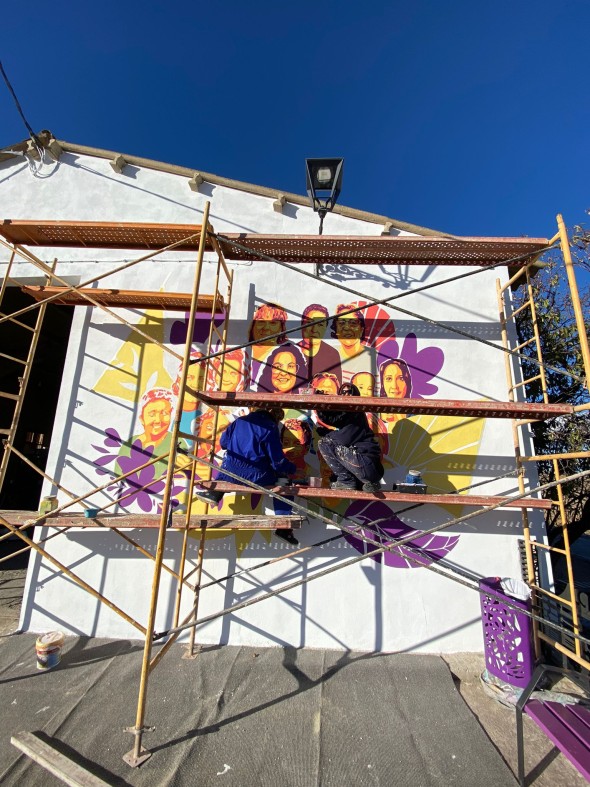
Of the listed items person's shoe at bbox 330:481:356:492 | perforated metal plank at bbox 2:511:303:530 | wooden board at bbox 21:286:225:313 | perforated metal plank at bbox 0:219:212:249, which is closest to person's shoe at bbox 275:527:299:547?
perforated metal plank at bbox 2:511:303:530

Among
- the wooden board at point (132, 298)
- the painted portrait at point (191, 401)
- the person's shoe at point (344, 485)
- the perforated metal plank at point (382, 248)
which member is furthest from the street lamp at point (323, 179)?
the person's shoe at point (344, 485)

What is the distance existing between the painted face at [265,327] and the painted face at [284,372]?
252mm

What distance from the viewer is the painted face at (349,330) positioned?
15.7 feet

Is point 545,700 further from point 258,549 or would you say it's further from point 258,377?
point 258,377

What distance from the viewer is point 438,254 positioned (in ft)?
12.6

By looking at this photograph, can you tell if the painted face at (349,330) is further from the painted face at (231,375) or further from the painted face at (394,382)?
the painted face at (231,375)

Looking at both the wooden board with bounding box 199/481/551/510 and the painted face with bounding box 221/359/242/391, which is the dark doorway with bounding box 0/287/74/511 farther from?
the wooden board with bounding box 199/481/551/510

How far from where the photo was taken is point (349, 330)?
4812 millimetres

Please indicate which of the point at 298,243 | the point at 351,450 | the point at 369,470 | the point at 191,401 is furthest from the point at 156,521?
the point at 298,243

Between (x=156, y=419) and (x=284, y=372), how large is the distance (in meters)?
1.75

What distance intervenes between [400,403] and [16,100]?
6.54 metres

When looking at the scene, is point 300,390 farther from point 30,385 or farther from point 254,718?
point 30,385

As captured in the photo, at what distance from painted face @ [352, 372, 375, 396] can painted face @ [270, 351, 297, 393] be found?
787 mm

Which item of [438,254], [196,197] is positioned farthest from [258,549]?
[196,197]
